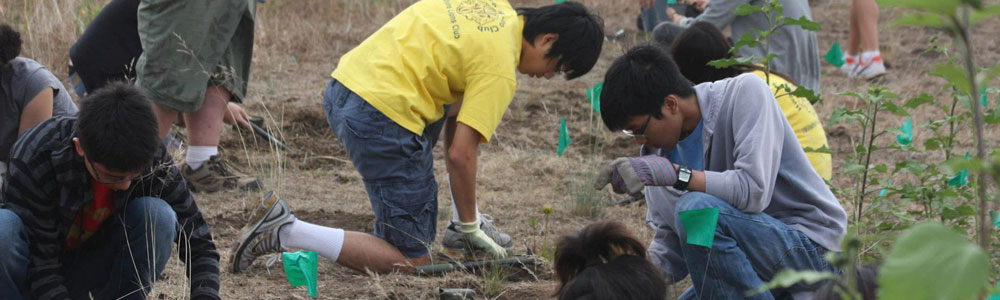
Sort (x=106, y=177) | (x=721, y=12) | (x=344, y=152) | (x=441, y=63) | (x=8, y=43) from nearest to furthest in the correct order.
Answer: (x=106, y=177)
(x=8, y=43)
(x=441, y=63)
(x=721, y=12)
(x=344, y=152)

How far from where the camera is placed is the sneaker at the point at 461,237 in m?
3.51

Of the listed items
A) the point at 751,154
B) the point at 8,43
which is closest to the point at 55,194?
the point at 8,43

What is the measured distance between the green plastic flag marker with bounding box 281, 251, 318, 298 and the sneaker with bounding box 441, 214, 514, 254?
76 centimetres

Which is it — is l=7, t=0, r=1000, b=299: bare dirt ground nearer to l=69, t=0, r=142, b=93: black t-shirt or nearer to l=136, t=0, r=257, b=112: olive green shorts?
l=136, t=0, r=257, b=112: olive green shorts

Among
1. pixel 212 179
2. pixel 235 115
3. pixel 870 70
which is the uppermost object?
pixel 235 115

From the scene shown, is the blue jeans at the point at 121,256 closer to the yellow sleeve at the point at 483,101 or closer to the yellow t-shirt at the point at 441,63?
the yellow t-shirt at the point at 441,63

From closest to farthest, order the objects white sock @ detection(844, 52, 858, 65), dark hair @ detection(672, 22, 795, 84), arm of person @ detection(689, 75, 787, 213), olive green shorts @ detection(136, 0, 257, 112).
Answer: arm of person @ detection(689, 75, 787, 213) → dark hair @ detection(672, 22, 795, 84) → olive green shorts @ detection(136, 0, 257, 112) → white sock @ detection(844, 52, 858, 65)

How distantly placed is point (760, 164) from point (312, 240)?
5.09 ft

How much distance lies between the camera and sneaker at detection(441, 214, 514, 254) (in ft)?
11.5

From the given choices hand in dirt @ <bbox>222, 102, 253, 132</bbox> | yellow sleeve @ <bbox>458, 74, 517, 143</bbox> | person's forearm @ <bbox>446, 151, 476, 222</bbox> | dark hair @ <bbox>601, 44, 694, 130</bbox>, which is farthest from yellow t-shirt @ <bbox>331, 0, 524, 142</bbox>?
hand in dirt @ <bbox>222, 102, 253, 132</bbox>

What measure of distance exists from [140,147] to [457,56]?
1.12 m

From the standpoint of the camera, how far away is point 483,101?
120 inches

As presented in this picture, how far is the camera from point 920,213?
10.0ft

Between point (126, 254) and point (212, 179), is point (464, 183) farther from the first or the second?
point (212, 179)
